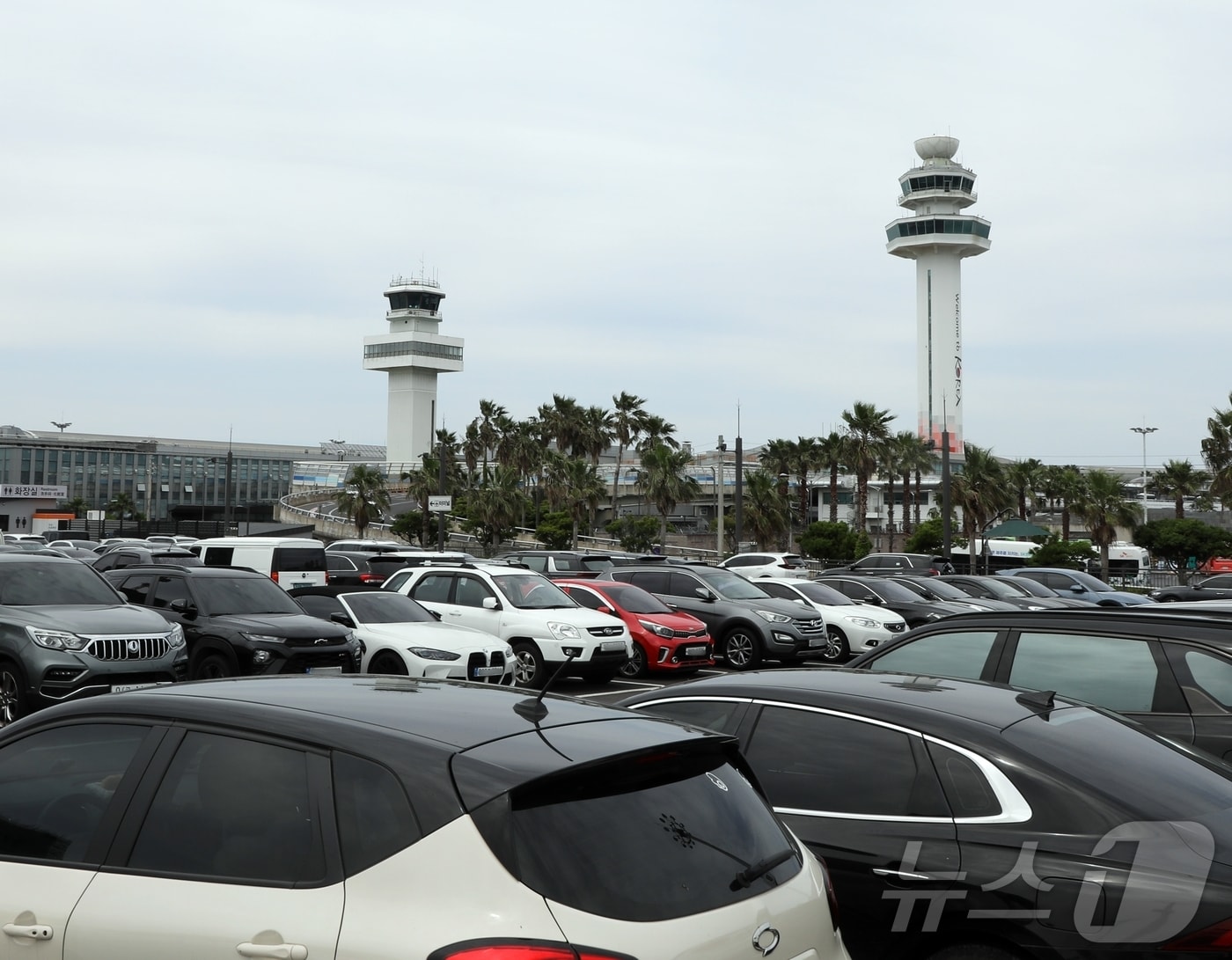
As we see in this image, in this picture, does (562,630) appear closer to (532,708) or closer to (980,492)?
(532,708)

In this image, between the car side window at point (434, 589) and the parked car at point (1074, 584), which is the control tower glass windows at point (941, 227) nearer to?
the parked car at point (1074, 584)

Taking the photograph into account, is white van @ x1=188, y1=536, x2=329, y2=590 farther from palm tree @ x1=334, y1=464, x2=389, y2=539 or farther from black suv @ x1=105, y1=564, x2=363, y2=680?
palm tree @ x1=334, y1=464, x2=389, y2=539

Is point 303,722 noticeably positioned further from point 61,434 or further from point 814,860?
point 61,434

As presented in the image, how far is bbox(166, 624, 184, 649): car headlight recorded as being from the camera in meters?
12.2

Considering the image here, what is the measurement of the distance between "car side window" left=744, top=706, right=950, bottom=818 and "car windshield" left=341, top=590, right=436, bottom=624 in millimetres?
11028

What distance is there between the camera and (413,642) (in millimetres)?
14711

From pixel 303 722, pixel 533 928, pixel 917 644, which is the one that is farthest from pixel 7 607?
pixel 533 928

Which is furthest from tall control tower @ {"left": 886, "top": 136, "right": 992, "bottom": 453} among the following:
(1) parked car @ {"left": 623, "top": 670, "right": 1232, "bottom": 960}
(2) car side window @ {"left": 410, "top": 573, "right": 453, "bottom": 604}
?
(1) parked car @ {"left": 623, "top": 670, "right": 1232, "bottom": 960}

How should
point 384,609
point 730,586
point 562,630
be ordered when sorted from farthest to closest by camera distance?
point 730,586 < point 562,630 < point 384,609

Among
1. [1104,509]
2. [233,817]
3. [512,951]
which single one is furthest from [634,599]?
[1104,509]

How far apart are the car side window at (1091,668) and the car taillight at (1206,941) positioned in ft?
9.12

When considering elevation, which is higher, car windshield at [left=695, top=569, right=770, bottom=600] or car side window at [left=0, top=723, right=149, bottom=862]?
car side window at [left=0, top=723, right=149, bottom=862]

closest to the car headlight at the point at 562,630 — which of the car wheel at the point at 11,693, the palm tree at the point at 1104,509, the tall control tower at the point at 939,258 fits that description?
the car wheel at the point at 11,693

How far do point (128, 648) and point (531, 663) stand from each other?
6085 mm
